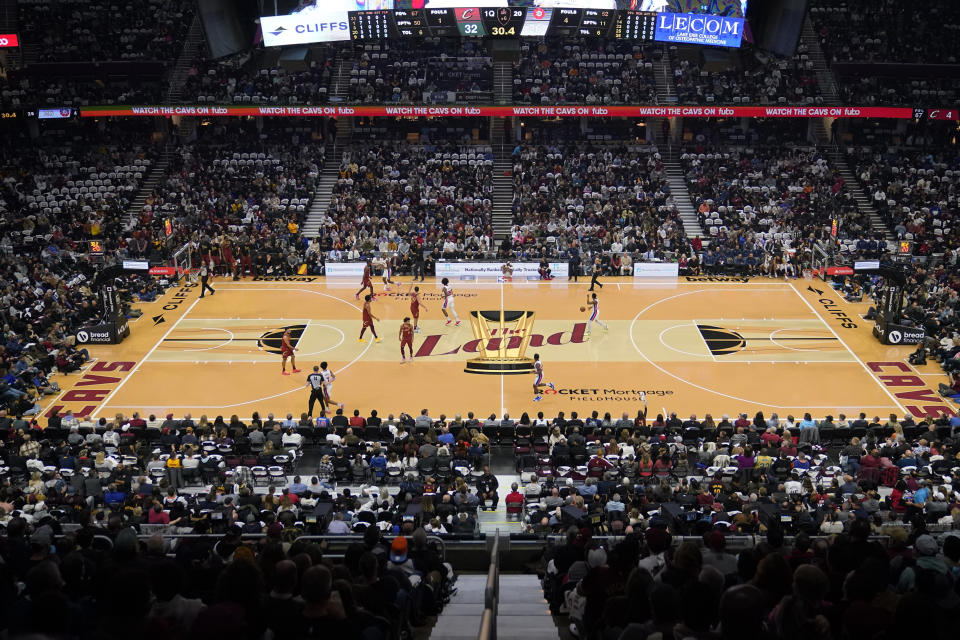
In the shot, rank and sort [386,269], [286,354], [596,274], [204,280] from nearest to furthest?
1. [286,354]
2. [204,280]
3. [596,274]
4. [386,269]

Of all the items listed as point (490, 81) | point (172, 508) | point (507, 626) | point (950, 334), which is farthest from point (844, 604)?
point (490, 81)

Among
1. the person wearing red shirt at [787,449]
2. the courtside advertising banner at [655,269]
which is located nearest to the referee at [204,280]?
the courtside advertising banner at [655,269]

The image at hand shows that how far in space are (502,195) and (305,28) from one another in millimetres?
12413

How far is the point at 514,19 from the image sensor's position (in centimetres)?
4375

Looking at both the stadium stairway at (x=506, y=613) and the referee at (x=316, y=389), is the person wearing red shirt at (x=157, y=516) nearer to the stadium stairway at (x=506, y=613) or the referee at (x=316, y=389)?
the stadium stairway at (x=506, y=613)

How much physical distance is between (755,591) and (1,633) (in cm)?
584

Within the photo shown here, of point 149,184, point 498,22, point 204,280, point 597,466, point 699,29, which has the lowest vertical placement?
point 597,466

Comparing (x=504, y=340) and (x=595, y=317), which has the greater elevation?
(x=595, y=317)

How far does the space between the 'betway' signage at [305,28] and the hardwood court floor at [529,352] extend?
12999 millimetres

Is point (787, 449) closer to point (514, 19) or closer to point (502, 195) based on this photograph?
point (502, 195)

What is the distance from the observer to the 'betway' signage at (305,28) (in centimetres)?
4431

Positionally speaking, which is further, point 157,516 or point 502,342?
point 502,342

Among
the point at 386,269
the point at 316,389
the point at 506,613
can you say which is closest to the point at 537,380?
the point at 316,389

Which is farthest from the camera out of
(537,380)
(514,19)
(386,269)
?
(514,19)
